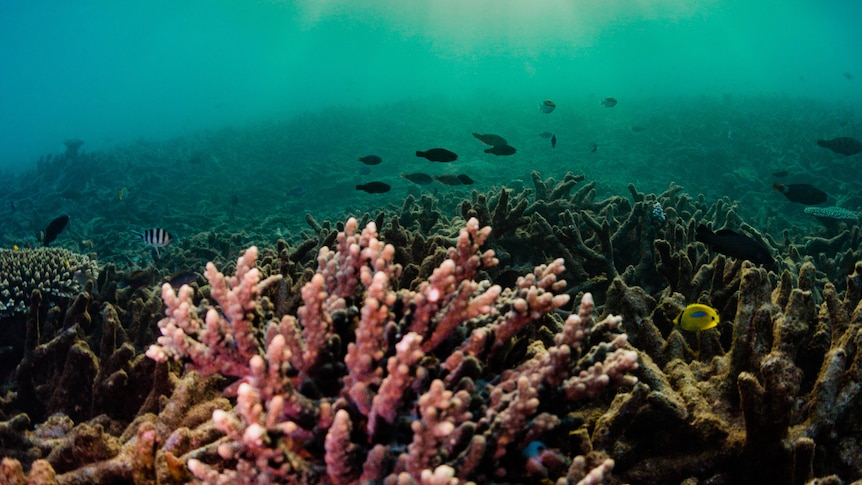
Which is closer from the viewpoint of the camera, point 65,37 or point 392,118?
point 392,118

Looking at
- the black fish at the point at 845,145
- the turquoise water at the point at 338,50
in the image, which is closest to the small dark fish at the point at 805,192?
the black fish at the point at 845,145

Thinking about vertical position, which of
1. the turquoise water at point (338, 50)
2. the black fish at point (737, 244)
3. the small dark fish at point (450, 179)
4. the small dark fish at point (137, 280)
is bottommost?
the small dark fish at point (137, 280)

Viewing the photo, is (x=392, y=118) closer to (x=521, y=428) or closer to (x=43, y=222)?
(x=43, y=222)

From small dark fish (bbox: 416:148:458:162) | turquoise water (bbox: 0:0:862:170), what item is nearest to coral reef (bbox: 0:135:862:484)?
small dark fish (bbox: 416:148:458:162)

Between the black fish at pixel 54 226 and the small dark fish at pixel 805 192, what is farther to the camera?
the black fish at pixel 54 226

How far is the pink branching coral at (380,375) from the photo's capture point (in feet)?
4.43

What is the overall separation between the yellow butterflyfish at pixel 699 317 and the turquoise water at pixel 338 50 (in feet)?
236

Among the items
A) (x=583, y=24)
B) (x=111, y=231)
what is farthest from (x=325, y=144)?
(x=583, y=24)

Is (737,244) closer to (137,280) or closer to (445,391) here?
(445,391)

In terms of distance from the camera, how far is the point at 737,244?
4098 mm

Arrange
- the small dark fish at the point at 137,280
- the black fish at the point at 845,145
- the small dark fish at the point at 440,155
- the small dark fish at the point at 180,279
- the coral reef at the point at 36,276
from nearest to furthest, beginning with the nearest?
1. the coral reef at the point at 36,276
2. the small dark fish at the point at 180,279
3. the small dark fish at the point at 137,280
4. the small dark fish at the point at 440,155
5. the black fish at the point at 845,145

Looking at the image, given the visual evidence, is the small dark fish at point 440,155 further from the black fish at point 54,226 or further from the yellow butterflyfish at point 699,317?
the black fish at point 54,226

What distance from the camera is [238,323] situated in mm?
1643

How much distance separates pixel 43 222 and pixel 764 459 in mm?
22179
